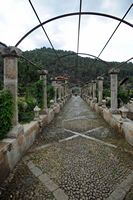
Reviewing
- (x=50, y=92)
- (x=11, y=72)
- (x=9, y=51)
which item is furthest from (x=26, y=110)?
(x=9, y=51)

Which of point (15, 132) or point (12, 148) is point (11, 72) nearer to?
point (15, 132)

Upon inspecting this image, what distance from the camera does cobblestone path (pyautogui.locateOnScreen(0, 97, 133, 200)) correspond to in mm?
3225

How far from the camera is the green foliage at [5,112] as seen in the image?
409 centimetres

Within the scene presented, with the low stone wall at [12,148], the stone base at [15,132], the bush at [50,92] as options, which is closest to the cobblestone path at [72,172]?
the low stone wall at [12,148]

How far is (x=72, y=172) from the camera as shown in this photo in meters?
3.98

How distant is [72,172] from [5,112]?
2022 mm

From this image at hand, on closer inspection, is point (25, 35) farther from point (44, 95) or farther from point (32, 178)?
point (44, 95)

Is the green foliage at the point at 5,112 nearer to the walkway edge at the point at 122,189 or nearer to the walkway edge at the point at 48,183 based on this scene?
the walkway edge at the point at 48,183

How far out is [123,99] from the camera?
13.4 metres

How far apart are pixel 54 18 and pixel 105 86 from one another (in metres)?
17.9

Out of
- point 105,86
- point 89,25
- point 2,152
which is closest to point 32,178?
point 2,152

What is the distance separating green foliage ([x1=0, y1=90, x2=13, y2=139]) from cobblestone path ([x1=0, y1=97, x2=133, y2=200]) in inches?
37.1

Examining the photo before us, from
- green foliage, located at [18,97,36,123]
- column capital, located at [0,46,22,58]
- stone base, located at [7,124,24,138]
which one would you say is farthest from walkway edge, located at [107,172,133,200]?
green foliage, located at [18,97,36,123]

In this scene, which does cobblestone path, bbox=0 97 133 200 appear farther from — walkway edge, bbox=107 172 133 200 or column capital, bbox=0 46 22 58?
column capital, bbox=0 46 22 58
